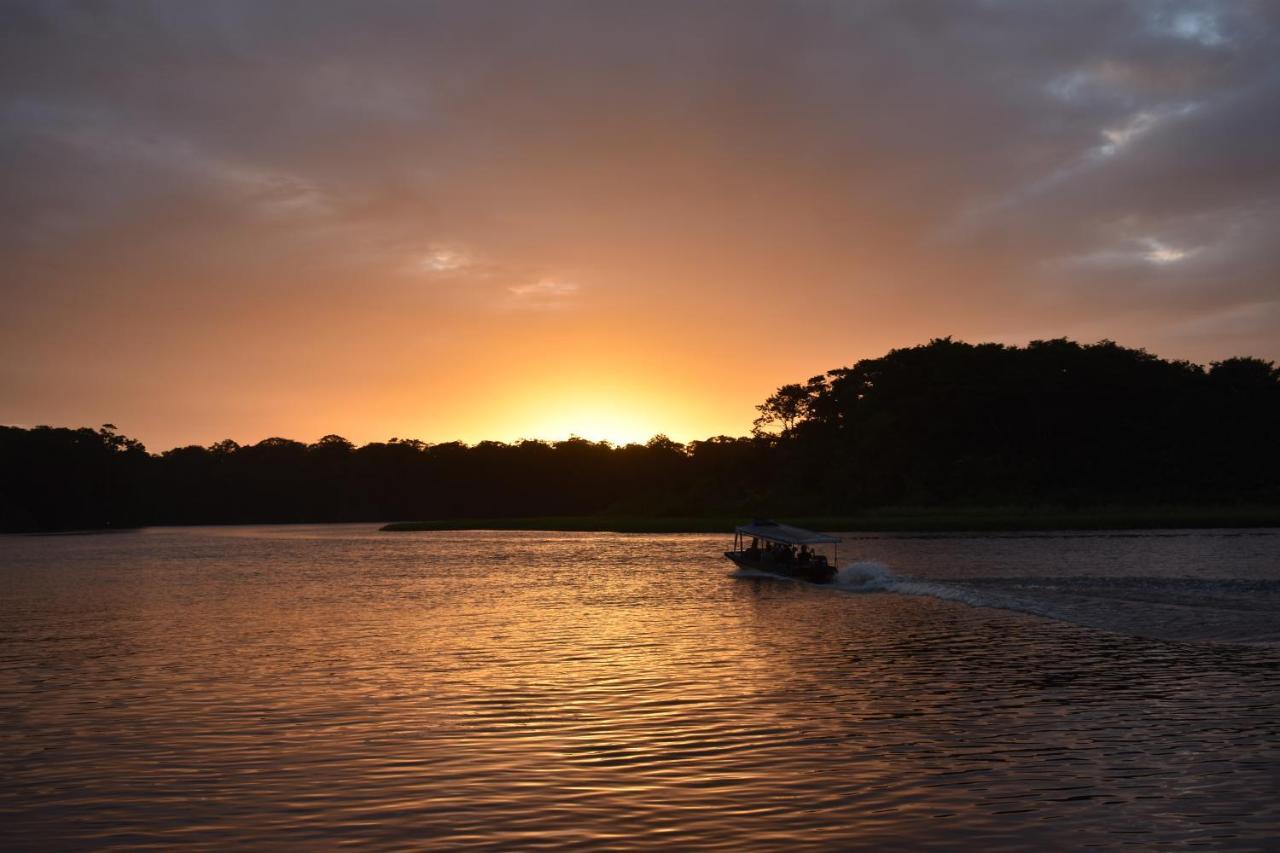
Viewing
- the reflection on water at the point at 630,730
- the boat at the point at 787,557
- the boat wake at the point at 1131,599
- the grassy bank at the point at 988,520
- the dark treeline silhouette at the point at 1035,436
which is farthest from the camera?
the dark treeline silhouette at the point at 1035,436

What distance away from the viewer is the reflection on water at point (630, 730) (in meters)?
14.3

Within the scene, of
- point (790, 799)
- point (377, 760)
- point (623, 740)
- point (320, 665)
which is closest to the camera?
point (790, 799)

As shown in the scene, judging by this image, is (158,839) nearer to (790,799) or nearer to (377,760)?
(377,760)

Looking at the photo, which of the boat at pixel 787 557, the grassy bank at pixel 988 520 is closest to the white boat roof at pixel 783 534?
the boat at pixel 787 557

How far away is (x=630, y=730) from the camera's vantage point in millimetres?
20125

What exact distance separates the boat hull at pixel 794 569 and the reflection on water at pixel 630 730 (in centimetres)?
1473

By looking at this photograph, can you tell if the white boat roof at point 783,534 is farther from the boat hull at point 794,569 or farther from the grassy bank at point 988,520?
the grassy bank at point 988,520

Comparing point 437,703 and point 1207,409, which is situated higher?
point 1207,409

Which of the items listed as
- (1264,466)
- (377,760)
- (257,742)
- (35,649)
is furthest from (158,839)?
(1264,466)

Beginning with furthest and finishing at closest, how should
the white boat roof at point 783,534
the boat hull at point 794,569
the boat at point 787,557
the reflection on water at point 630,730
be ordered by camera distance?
1. the white boat roof at point 783,534
2. the boat at point 787,557
3. the boat hull at point 794,569
4. the reflection on water at point 630,730

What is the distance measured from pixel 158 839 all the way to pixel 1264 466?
15224 cm

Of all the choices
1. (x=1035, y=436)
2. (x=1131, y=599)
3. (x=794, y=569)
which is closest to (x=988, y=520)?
(x=1035, y=436)

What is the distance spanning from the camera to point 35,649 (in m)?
33.2

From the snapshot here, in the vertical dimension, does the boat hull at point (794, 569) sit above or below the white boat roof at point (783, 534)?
below
